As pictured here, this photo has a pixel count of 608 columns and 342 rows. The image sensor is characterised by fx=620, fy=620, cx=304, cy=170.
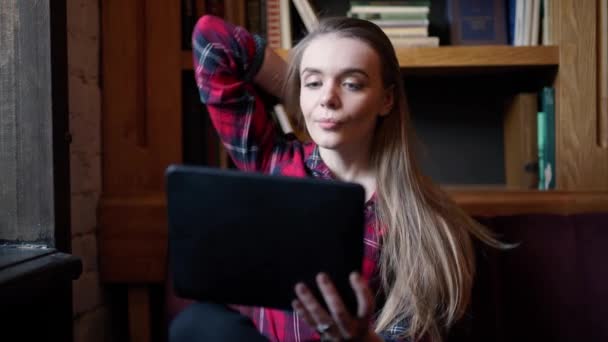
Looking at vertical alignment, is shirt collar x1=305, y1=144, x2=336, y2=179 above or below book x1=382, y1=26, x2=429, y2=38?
below

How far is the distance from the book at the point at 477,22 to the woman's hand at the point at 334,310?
100 cm

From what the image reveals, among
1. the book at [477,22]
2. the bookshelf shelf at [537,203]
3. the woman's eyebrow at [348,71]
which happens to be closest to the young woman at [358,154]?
the woman's eyebrow at [348,71]

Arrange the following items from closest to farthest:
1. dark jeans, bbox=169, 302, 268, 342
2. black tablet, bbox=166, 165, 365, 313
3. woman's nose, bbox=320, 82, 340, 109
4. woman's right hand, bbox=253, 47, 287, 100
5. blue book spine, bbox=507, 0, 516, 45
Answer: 1. black tablet, bbox=166, 165, 365, 313
2. dark jeans, bbox=169, 302, 268, 342
3. woman's nose, bbox=320, 82, 340, 109
4. woman's right hand, bbox=253, 47, 287, 100
5. blue book spine, bbox=507, 0, 516, 45

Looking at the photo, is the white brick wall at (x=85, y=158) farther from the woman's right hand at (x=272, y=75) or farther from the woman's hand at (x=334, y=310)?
the woman's hand at (x=334, y=310)

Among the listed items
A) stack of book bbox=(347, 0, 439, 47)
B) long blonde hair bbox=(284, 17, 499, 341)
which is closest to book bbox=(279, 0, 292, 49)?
stack of book bbox=(347, 0, 439, 47)

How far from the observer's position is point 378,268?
1.07 m

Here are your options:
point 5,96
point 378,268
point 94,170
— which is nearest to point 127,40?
point 94,170

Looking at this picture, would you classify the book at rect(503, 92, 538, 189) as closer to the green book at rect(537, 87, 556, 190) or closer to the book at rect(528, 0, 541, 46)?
the green book at rect(537, 87, 556, 190)

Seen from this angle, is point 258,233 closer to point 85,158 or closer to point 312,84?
point 312,84

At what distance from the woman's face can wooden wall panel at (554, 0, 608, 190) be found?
628 mm

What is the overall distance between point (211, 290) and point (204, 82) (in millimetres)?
512

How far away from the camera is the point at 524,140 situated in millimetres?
1564

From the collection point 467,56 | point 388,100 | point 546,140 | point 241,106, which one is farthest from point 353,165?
point 546,140

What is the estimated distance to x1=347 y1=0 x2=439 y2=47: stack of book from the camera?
59.1 inches
